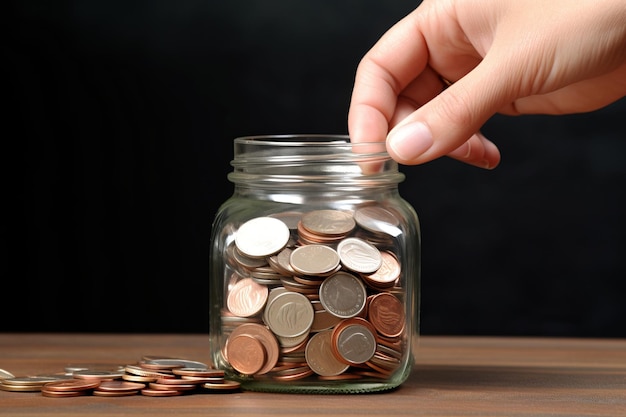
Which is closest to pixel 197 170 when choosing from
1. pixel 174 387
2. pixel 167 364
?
pixel 167 364

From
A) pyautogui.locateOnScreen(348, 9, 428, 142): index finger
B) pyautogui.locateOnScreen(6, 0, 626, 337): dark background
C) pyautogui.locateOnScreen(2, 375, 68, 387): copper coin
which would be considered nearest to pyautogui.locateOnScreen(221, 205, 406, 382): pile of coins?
pyautogui.locateOnScreen(2, 375, 68, 387): copper coin

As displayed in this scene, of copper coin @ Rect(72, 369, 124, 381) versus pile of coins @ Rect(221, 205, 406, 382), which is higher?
pile of coins @ Rect(221, 205, 406, 382)

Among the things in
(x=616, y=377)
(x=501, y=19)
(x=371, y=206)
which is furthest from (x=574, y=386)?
(x=501, y=19)

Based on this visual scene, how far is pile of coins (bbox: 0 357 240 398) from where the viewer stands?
1.07 metres

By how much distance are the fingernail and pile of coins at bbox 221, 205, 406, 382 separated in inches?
3.8

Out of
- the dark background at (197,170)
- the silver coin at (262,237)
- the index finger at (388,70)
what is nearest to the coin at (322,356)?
the silver coin at (262,237)

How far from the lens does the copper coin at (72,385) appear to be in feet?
3.51

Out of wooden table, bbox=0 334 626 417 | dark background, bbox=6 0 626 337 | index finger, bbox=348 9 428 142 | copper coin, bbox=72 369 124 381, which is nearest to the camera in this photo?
wooden table, bbox=0 334 626 417

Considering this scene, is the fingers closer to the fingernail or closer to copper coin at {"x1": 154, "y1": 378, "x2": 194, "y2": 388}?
the fingernail

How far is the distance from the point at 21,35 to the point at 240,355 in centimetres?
149

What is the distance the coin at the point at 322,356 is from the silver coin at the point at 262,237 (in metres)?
0.11

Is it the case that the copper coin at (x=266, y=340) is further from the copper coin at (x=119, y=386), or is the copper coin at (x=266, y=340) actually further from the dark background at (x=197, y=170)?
the dark background at (x=197, y=170)

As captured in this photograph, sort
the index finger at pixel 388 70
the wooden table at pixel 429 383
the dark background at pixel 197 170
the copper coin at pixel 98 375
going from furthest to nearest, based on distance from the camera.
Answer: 1. the dark background at pixel 197 170
2. the index finger at pixel 388 70
3. the copper coin at pixel 98 375
4. the wooden table at pixel 429 383

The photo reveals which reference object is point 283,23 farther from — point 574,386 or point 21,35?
point 574,386
